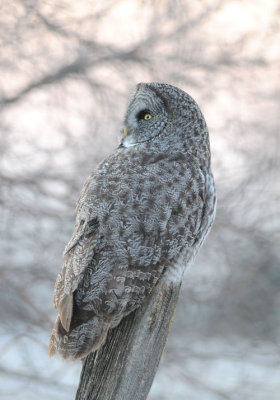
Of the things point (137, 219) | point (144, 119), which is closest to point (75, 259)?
point (137, 219)

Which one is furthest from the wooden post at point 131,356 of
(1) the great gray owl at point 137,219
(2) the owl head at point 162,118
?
(2) the owl head at point 162,118

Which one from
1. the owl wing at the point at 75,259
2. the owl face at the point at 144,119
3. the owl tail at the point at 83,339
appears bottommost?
the owl tail at the point at 83,339

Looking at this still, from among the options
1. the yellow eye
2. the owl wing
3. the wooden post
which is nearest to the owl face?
the yellow eye

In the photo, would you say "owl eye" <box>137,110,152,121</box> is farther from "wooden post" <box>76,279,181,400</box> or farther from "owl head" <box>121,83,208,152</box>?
"wooden post" <box>76,279,181,400</box>

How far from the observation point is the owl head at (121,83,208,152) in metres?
1.57

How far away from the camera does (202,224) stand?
146cm

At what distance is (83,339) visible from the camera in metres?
1.15

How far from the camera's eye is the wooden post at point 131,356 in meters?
1.15

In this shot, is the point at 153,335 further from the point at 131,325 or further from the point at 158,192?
the point at 158,192

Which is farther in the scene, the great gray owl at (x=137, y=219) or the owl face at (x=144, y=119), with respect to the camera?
the owl face at (x=144, y=119)

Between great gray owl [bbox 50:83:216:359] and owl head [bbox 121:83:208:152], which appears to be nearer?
great gray owl [bbox 50:83:216:359]

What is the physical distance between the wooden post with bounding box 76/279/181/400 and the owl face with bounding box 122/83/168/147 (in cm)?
58

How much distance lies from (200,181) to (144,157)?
7.3 inches

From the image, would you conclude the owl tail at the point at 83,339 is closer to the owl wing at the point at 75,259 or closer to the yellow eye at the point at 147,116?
the owl wing at the point at 75,259
